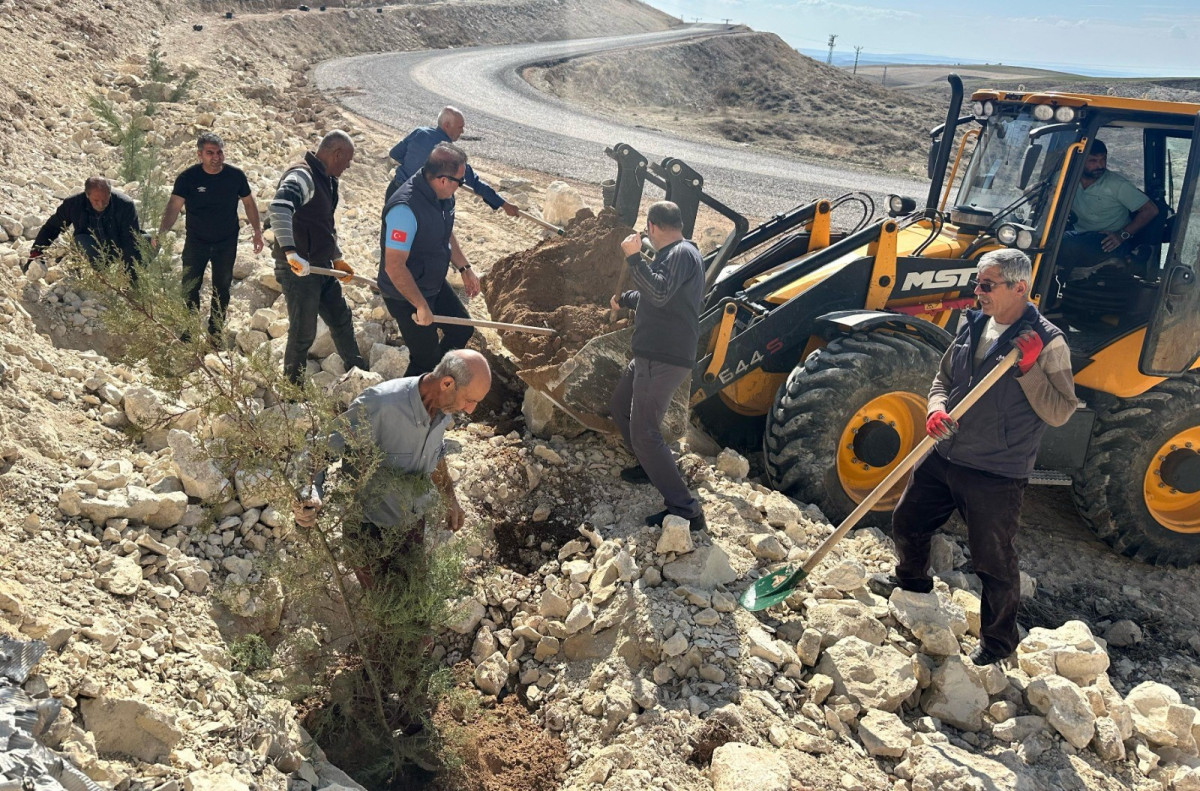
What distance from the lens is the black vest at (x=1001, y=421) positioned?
→ 165 inches

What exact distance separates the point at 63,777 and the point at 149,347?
145 centimetres

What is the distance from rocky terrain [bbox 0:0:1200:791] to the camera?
3.54 meters

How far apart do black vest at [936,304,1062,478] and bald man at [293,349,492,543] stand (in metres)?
2.34

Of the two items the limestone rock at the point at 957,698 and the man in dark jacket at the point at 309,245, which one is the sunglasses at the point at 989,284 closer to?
the limestone rock at the point at 957,698

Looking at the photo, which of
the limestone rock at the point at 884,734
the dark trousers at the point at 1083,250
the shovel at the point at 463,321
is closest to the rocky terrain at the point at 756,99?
the dark trousers at the point at 1083,250

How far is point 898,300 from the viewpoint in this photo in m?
6.05

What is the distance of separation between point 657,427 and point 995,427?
1687 millimetres

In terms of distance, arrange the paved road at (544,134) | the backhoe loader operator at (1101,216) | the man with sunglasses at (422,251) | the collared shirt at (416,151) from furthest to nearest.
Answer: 1. the paved road at (544,134)
2. the collared shirt at (416,151)
3. the backhoe loader operator at (1101,216)
4. the man with sunglasses at (422,251)

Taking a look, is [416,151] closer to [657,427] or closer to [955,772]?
[657,427]

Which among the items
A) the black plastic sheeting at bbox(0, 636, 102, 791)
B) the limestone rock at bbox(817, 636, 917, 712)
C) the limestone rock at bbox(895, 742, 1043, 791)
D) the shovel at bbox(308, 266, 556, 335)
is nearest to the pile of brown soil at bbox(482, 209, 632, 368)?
the shovel at bbox(308, 266, 556, 335)

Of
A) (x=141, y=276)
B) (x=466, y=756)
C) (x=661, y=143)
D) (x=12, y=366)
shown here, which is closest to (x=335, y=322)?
(x=12, y=366)

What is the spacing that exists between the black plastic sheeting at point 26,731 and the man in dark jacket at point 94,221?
12.0ft

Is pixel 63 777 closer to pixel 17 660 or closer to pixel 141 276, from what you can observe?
pixel 17 660

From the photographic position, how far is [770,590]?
4590 mm
